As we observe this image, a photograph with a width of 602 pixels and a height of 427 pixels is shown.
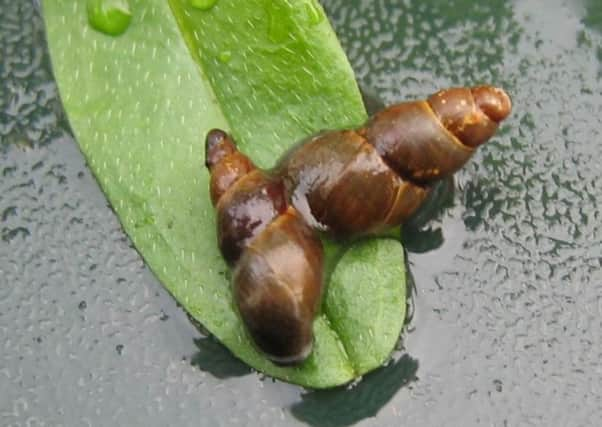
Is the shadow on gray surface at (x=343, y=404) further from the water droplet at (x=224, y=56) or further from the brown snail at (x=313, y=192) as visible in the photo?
the water droplet at (x=224, y=56)

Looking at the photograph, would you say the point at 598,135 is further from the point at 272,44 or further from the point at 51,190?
the point at 51,190

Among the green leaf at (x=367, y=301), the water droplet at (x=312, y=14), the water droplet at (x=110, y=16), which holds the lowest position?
the green leaf at (x=367, y=301)

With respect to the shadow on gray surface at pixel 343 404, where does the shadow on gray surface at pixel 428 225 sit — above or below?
above

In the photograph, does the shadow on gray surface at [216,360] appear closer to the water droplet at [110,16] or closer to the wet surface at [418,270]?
the wet surface at [418,270]

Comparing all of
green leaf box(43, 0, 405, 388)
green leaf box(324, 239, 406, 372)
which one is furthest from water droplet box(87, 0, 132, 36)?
green leaf box(324, 239, 406, 372)

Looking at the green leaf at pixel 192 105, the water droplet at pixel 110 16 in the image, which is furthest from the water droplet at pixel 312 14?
the water droplet at pixel 110 16

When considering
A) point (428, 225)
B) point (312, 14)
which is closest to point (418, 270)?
point (428, 225)

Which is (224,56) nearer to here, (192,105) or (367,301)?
(192,105)
